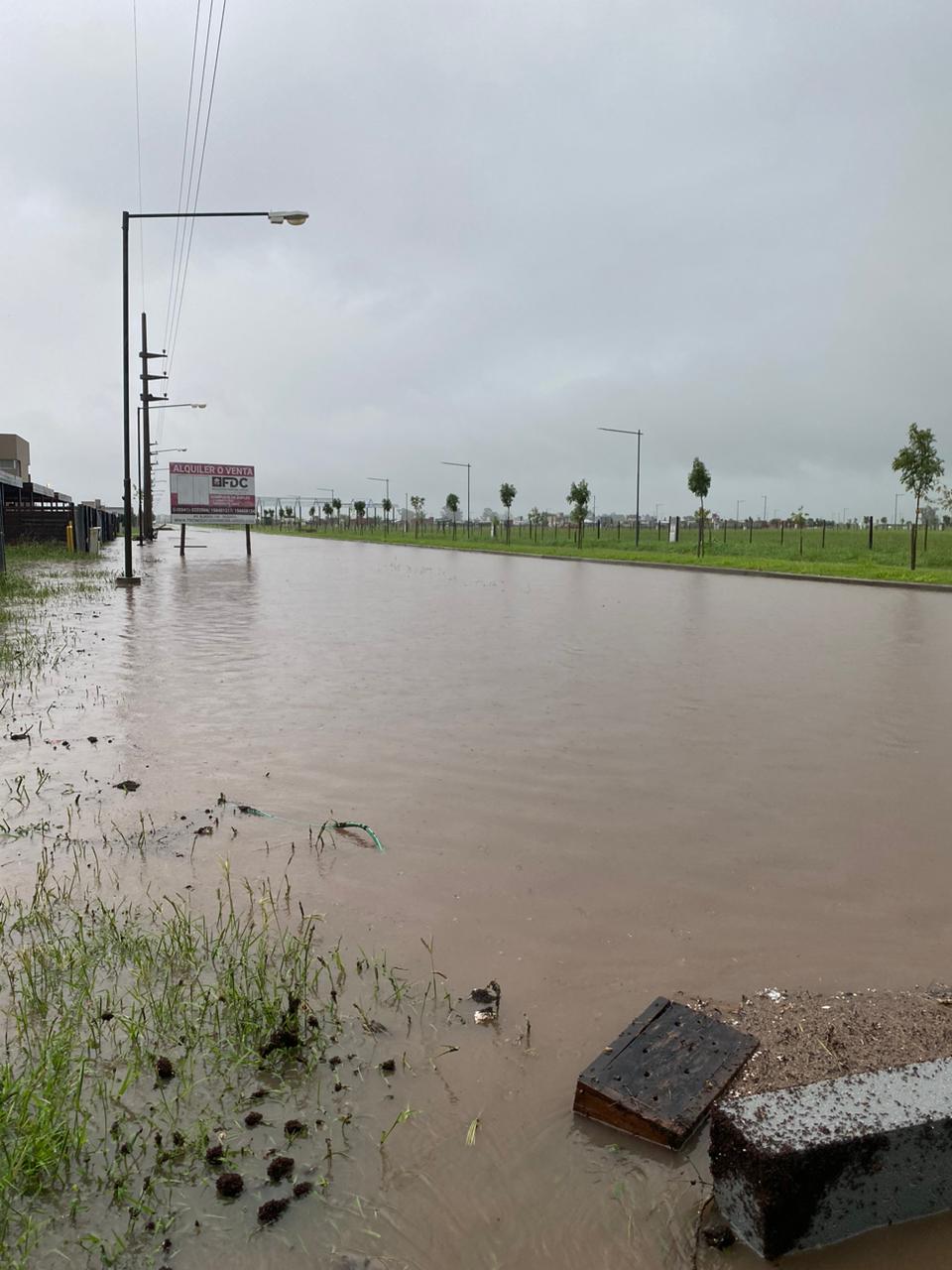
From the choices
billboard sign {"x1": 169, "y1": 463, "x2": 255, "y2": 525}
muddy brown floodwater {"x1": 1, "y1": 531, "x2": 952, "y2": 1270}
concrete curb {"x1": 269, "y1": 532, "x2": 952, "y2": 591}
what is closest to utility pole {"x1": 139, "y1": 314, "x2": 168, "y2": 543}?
billboard sign {"x1": 169, "y1": 463, "x2": 255, "y2": 525}

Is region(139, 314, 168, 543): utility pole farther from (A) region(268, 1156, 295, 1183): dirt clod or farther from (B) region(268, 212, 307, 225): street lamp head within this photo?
(A) region(268, 1156, 295, 1183): dirt clod

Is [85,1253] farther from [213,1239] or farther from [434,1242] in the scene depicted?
[434,1242]

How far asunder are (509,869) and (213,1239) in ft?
8.74

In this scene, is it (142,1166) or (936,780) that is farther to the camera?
(936,780)

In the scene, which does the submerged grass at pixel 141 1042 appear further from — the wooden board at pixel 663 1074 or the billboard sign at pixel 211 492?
the billboard sign at pixel 211 492

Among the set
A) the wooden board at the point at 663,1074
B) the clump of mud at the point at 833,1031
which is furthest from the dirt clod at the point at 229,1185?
the clump of mud at the point at 833,1031

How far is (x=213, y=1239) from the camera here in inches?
94.2

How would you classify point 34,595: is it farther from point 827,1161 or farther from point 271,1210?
point 827,1161

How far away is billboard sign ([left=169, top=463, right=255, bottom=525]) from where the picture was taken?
134 feet

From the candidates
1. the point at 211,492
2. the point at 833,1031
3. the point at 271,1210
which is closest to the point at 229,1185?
the point at 271,1210

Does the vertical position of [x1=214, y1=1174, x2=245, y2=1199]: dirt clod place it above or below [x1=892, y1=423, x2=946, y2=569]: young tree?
below

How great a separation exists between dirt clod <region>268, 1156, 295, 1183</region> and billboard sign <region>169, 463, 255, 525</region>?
→ 131 ft

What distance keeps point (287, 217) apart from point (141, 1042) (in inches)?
660

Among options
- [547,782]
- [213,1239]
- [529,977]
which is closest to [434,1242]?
[213,1239]
